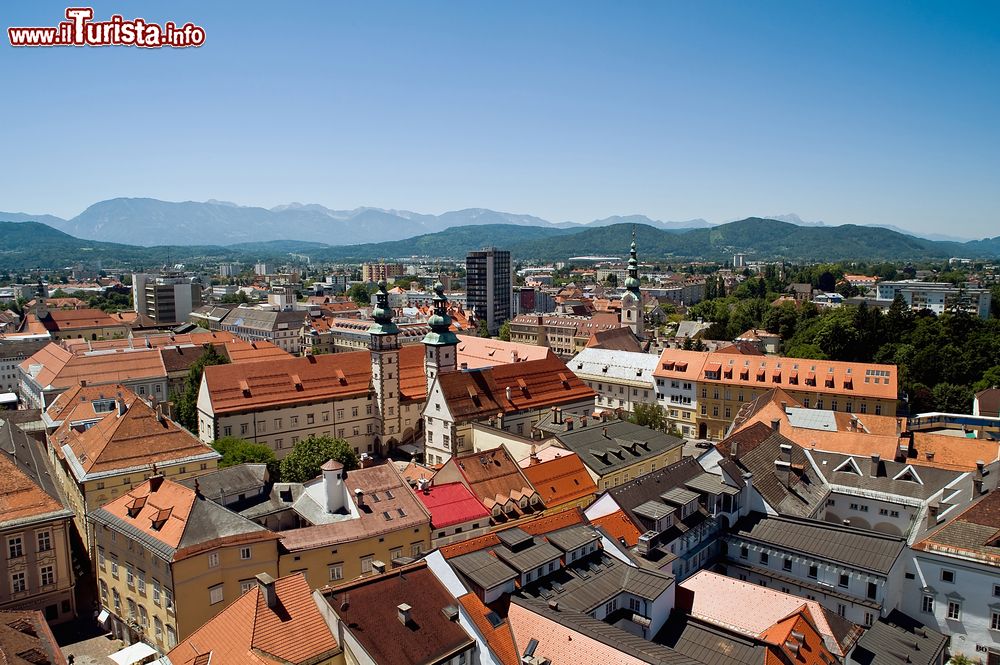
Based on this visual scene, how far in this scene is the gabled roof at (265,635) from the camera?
2483 centimetres

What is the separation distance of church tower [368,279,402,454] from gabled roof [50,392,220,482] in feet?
67.3

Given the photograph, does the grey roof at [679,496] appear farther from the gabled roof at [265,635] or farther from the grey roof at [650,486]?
the gabled roof at [265,635]

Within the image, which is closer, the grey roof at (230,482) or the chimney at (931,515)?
the chimney at (931,515)

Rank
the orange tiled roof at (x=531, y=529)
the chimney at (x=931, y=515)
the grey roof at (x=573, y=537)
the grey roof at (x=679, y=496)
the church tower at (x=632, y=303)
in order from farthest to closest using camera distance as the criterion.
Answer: the church tower at (x=632, y=303)
the chimney at (x=931, y=515)
the grey roof at (x=679, y=496)
the grey roof at (x=573, y=537)
the orange tiled roof at (x=531, y=529)

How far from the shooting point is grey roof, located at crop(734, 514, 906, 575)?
116ft

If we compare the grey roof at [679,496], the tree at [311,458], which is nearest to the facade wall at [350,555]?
the tree at [311,458]

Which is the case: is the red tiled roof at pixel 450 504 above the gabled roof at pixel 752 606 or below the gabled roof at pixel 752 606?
above

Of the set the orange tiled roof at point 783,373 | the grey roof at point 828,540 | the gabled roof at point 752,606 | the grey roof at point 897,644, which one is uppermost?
the orange tiled roof at point 783,373

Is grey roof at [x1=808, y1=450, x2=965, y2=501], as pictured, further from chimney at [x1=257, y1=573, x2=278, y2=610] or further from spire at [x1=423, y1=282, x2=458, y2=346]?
chimney at [x1=257, y1=573, x2=278, y2=610]

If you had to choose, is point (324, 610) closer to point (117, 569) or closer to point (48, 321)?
point (117, 569)

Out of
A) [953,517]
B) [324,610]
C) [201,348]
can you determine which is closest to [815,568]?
[953,517]

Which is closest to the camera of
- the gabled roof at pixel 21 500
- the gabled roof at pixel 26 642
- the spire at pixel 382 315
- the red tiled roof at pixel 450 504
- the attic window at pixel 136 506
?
the gabled roof at pixel 26 642

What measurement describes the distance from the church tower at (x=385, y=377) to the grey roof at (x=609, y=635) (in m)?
41.5

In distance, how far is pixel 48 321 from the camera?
135125mm
